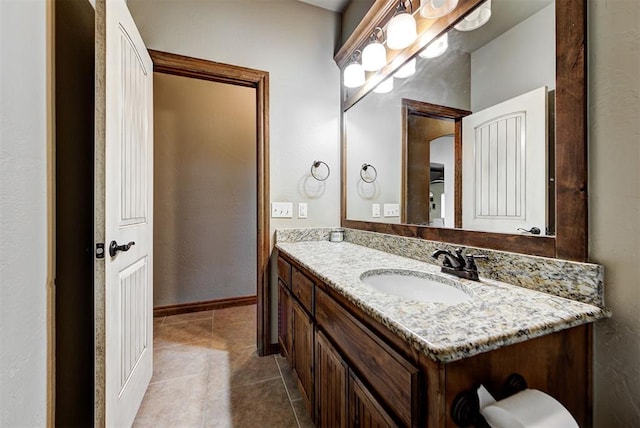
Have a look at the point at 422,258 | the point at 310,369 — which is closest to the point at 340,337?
the point at 310,369

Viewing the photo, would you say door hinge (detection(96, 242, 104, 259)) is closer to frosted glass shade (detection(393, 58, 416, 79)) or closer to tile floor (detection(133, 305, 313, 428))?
tile floor (detection(133, 305, 313, 428))

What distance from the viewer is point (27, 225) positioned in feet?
2.58

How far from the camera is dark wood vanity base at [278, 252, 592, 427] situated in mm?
572

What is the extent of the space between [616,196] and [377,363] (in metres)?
0.74

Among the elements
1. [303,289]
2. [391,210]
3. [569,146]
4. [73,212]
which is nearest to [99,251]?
[73,212]

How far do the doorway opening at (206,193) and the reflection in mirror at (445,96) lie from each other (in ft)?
3.57

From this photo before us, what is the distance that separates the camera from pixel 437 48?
1.35 m

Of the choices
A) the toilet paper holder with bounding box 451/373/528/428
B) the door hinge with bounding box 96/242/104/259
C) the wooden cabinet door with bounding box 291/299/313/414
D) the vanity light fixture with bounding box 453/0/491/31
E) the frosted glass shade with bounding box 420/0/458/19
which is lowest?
the wooden cabinet door with bounding box 291/299/313/414

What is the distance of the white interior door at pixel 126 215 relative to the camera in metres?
1.09

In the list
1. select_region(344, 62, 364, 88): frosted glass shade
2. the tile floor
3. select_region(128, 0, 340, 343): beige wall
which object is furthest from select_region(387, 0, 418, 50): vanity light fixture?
the tile floor

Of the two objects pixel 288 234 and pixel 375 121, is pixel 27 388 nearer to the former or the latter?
pixel 288 234

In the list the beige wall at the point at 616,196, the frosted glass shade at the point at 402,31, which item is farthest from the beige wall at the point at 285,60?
the beige wall at the point at 616,196

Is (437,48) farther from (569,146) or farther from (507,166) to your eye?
(569,146)

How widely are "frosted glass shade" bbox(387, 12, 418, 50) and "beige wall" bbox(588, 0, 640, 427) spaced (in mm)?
819
